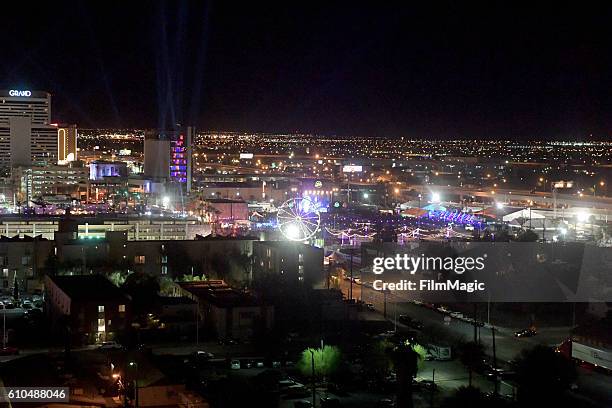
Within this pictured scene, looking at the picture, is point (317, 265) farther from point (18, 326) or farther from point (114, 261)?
point (18, 326)

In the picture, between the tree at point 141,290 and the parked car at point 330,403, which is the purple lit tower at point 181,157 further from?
the parked car at point 330,403

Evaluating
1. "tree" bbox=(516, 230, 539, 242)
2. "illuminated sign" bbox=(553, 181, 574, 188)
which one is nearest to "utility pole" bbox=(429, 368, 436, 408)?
"tree" bbox=(516, 230, 539, 242)

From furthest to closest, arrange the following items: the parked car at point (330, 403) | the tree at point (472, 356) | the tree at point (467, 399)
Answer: the tree at point (472, 356) < the parked car at point (330, 403) < the tree at point (467, 399)

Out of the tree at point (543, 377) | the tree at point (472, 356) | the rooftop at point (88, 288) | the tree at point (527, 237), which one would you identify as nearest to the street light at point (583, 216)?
the tree at point (527, 237)

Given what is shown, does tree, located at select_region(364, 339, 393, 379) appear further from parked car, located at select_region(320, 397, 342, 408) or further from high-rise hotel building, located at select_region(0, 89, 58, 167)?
high-rise hotel building, located at select_region(0, 89, 58, 167)

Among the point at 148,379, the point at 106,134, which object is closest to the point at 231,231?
the point at 148,379

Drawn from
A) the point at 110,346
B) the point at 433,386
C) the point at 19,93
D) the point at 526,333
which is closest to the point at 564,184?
the point at 19,93
